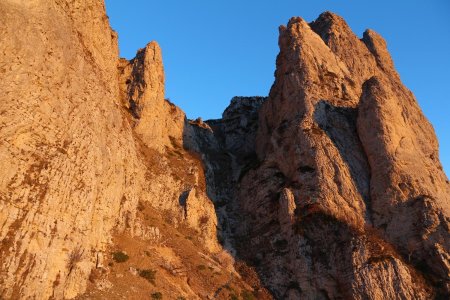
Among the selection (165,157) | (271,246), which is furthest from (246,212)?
(165,157)

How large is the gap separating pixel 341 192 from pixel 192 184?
1650cm

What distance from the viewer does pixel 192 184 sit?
157 ft

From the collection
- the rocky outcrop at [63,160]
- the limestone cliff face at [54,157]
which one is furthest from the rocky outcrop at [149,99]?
the limestone cliff face at [54,157]

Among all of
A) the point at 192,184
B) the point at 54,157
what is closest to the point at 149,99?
the point at 192,184

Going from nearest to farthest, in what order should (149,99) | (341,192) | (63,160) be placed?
(63,160) → (341,192) → (149,99)

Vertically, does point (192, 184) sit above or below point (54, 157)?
above

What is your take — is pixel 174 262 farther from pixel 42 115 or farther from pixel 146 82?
pixel 146 82

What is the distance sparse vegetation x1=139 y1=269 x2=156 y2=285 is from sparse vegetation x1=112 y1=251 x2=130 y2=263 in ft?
4.95

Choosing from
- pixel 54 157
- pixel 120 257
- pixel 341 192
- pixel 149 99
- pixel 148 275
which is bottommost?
pixel 148 275

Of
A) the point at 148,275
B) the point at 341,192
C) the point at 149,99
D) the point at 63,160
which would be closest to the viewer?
the point at 63,160

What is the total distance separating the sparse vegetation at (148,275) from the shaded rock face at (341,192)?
13046mm

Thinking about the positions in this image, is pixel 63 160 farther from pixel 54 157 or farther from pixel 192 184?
pixel 192 184

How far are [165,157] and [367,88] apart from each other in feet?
86.7

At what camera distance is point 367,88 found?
52125 millimetres
